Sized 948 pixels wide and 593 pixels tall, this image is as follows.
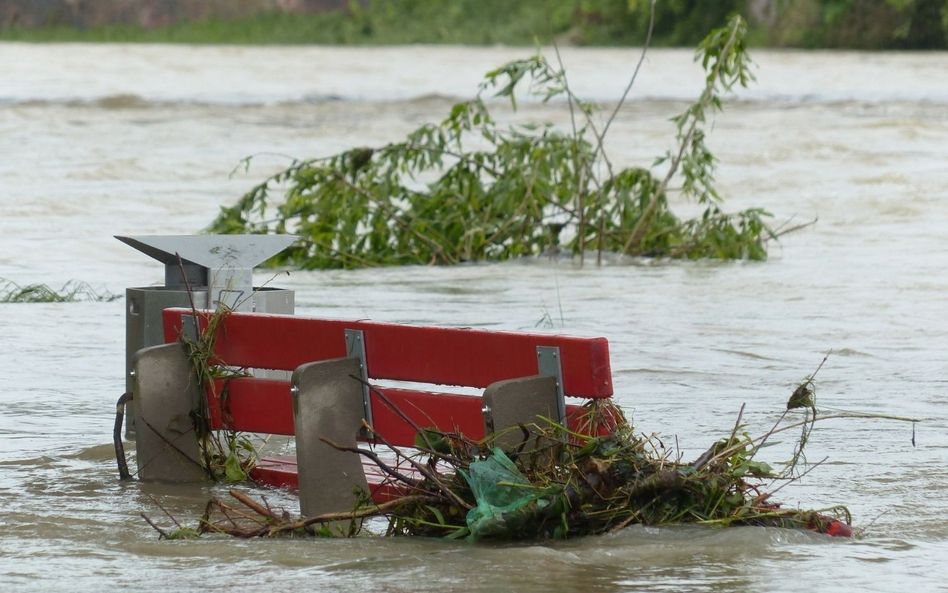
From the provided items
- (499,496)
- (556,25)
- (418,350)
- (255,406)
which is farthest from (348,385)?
(556,25)

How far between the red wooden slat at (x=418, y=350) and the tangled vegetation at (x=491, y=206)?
6783 mm

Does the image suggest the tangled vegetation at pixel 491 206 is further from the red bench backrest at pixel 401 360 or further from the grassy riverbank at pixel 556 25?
the grassy riverbank at pixel 556 25

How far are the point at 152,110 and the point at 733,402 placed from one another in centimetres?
2942

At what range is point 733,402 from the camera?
713cm

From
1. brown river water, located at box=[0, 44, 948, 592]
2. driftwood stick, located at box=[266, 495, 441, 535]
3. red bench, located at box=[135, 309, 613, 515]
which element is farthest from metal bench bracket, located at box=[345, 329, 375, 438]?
brown river water, located at box=[0, 44, 948, 592]

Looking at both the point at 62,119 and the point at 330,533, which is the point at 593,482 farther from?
the point at 62,119

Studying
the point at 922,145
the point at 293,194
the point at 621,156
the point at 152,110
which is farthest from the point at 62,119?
the point at 293,194

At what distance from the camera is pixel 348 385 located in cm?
475

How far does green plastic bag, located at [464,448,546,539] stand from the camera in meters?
4.24

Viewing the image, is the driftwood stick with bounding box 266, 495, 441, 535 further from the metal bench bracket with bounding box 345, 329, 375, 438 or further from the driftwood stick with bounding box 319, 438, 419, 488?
the metal bench bracket with bounding box 345, 329, 375, 438

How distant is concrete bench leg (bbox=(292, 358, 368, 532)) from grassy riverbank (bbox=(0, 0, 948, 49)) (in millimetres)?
58556

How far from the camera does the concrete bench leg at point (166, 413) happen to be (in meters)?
5.27

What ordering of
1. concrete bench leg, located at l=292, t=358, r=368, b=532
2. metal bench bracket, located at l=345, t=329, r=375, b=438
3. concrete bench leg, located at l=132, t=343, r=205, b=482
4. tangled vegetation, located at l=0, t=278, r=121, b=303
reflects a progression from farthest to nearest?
tangled vegetation, located at l=0, t=278, r=121, b=303
concrete bench leg, located at l=132, t=343, r=205, b=482
metal bench bracket, located at l=345, t=329, r=375, b=438
concrete bench leg, located at l=292, t=358, r=368, b=532

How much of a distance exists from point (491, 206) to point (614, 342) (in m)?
4.05
